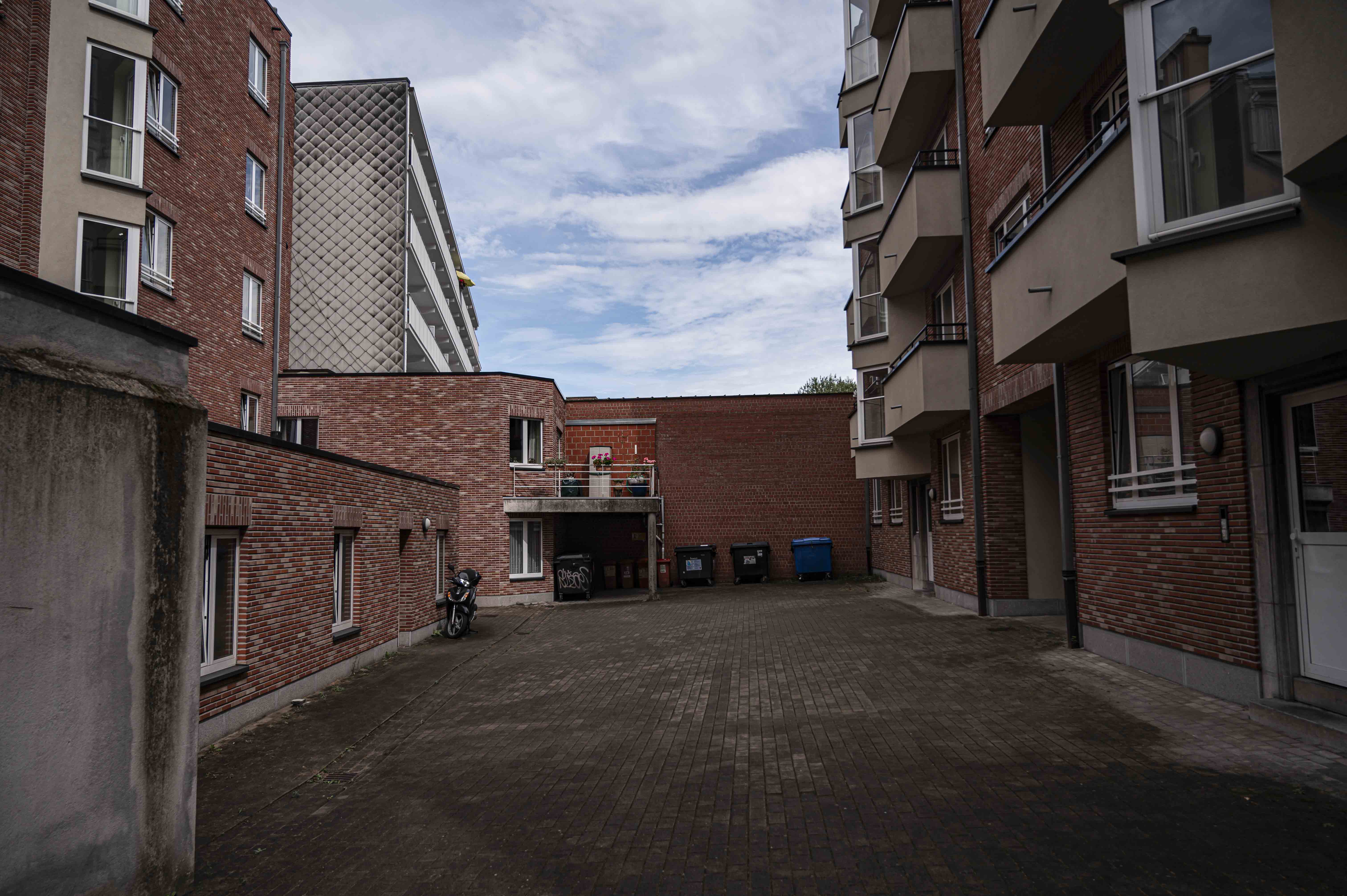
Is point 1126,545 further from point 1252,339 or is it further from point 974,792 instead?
point 974,792

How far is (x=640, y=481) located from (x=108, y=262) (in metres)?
16.0

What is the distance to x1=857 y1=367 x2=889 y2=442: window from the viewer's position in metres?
19.8

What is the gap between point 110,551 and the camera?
12.9 feet

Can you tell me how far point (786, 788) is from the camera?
18.8 ft

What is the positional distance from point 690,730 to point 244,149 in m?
17.8

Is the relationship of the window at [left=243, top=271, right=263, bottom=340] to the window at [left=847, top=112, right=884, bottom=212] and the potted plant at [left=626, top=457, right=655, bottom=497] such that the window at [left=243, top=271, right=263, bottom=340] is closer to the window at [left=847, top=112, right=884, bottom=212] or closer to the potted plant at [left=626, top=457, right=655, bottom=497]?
the potted plant at [left=626, top=457, right=655, bottom=497]

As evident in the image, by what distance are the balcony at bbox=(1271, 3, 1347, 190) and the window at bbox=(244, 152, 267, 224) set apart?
19.5 m

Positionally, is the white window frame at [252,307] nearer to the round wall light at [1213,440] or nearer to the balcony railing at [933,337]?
the balcony railing at [933,337]

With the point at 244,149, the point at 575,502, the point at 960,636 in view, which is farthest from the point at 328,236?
the point at 960,636

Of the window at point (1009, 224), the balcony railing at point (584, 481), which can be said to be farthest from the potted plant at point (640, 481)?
the window at point (1009, 224)

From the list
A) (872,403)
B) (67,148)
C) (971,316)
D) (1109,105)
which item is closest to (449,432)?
(67,148)

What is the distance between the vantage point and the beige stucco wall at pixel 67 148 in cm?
1345

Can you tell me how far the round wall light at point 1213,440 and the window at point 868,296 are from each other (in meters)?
12.6

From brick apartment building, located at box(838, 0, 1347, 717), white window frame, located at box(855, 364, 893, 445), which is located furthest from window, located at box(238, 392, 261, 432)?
brick apartment building, located at box(838, 0, 1347, 717)
